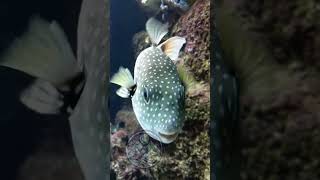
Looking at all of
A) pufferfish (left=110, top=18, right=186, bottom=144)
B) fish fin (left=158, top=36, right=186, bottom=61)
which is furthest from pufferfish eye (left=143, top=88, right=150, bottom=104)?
fish fin (left=158, top=36, right=186, bottom=61)

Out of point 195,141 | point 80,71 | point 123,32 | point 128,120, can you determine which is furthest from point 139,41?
point 80,71

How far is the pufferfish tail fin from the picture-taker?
12.1ft

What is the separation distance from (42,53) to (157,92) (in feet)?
9.44

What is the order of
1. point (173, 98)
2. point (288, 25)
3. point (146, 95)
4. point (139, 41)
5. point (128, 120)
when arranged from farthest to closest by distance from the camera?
point (139, 41), point (128, 120), point (146, 95), point (173, 98), point (288, 25)

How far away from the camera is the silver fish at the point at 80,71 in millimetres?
982

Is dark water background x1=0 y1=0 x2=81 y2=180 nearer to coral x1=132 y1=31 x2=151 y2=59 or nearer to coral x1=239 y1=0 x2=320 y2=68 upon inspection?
coral x1=239 y1=0 x2=320 y2=68

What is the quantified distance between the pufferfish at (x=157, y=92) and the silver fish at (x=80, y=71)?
256cm

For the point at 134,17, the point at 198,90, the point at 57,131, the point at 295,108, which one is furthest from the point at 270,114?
the point at 134,17

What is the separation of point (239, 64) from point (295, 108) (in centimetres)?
14

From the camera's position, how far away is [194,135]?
402cm

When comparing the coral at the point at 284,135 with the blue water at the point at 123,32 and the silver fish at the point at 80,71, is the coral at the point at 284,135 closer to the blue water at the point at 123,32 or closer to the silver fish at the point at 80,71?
the silver fish at the point at 80,71

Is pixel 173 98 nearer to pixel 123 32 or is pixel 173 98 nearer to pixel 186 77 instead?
pixel 186 77

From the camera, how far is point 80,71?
1.05 m

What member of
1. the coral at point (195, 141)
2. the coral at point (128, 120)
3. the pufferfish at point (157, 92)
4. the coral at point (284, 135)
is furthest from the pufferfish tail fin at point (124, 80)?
the coral at point (284, 135)
